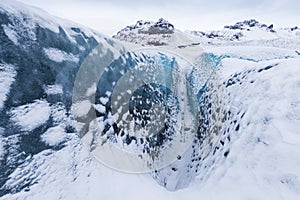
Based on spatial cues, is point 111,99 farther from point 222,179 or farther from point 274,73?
point 274,73

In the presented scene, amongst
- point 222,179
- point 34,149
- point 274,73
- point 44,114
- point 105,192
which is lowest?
point 105,192

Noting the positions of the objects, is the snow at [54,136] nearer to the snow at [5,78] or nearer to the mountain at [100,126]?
the mountain at [100,126]

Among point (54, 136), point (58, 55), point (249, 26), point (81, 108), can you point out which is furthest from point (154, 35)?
point (249, 26)

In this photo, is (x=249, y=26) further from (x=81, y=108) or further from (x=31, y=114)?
(x=31, y=114)

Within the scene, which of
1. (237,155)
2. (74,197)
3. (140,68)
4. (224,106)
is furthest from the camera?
(140,68)

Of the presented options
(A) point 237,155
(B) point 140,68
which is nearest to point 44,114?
(A) point 237,155

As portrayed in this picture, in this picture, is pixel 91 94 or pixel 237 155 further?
pixel 91 94

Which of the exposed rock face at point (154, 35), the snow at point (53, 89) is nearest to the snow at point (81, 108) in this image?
the snow at point (53, 89)
